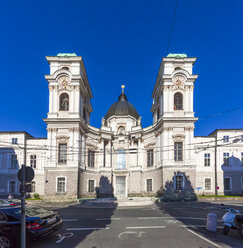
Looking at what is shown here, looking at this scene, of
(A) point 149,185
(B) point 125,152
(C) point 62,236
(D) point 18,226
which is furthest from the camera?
(B) point 125,152

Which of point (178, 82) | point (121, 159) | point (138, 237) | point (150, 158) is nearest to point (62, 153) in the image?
point (121, 159)

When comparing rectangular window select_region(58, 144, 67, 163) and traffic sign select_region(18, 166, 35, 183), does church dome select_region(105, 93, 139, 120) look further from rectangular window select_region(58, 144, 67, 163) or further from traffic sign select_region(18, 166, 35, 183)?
traffic sign select_region(18, 166, 35, 183)

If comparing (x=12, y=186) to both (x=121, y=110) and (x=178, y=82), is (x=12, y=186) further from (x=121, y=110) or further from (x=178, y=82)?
(x=178, y=82)

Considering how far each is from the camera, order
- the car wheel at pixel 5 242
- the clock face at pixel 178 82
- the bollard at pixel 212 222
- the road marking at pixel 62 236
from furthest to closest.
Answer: the clock face at pixel 178 82
the bollard at pixel 212 222
the road marking at pixel 62 236
the car wheel at pixel 5 242

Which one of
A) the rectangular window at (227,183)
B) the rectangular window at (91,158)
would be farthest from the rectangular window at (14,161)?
the rectangular window at (227,183)

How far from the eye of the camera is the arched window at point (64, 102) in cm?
3462

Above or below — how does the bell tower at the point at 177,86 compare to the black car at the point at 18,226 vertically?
above

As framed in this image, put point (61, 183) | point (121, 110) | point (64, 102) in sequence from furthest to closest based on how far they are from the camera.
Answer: point (121, 110) → point (64, 102) → point (61, 183)

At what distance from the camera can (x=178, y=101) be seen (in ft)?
114

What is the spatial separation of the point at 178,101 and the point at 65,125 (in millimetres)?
17165

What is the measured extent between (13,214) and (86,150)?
88.7 feet

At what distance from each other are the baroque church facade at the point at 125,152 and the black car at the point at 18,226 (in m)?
22.8

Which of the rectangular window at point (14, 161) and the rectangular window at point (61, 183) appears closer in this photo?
the rectangular window at point (61, 183)

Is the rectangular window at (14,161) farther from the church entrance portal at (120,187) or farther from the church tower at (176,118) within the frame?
the church tower at (176,118)
